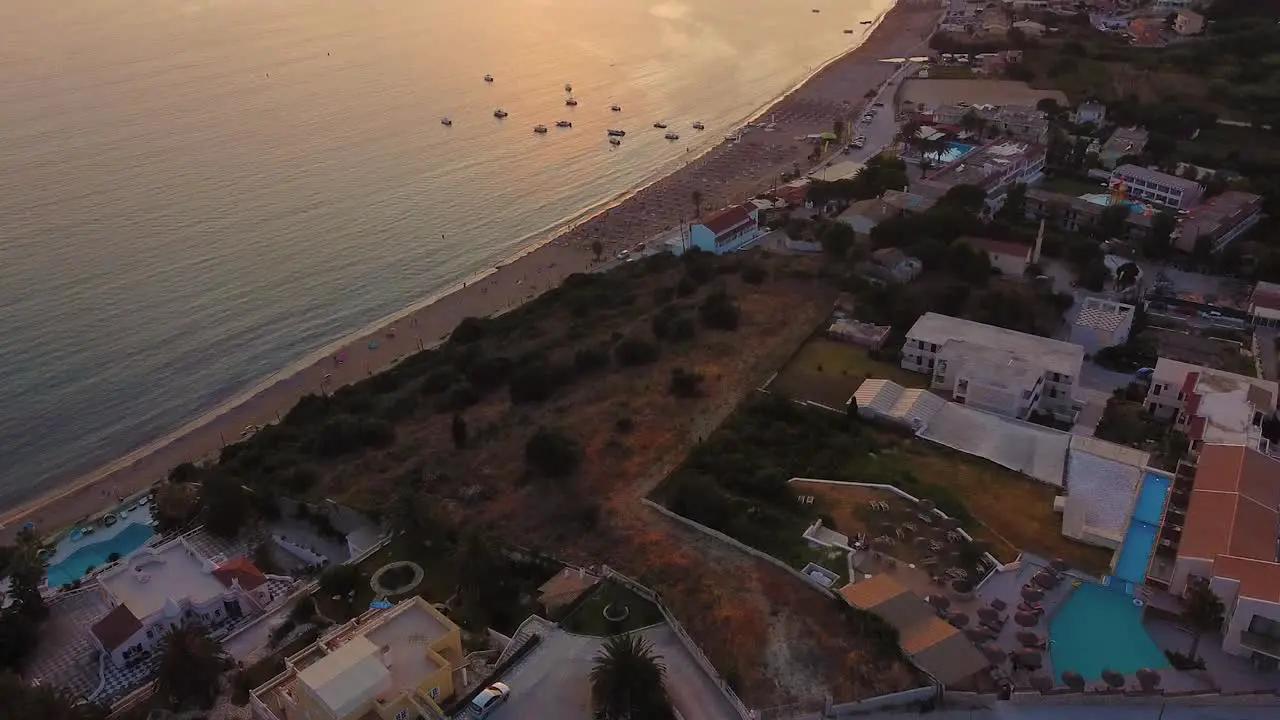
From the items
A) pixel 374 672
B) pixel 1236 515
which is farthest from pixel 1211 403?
pixel 374 672

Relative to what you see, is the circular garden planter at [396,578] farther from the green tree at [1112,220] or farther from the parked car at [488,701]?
the green tree at [1112,220]

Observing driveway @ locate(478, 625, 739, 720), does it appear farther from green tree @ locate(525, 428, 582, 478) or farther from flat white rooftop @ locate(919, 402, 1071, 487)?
flat white rooftop @ locate(919, 402, 1071, 487)

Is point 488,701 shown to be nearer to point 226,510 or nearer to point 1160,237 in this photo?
point 226,510

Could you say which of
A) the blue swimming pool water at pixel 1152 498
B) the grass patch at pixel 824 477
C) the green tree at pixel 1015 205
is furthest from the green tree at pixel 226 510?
the green tree at pixel 1015 205

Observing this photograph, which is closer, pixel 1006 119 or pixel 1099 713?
pixel 1099 713

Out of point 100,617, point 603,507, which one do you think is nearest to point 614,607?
point 603,507

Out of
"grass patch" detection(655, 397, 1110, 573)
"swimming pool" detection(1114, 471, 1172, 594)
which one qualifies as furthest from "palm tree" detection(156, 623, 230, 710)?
"swimming pool" detection(1114, 471, 1172, 594)
